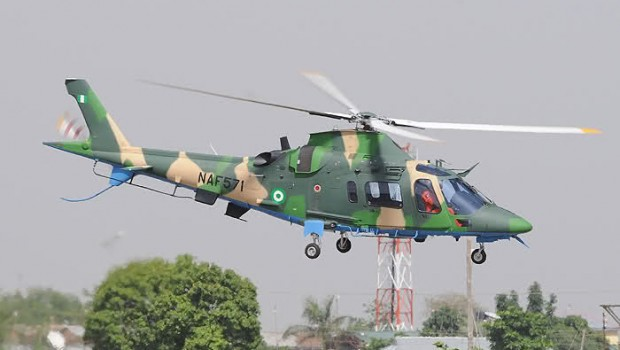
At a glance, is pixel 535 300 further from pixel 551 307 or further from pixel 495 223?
pixel 495 223

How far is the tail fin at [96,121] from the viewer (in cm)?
4669

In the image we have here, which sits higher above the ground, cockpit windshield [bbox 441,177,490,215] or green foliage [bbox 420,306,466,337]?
green foliage [bbox 420,306,466,337]

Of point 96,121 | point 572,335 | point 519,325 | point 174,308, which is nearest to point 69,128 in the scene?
point 96,121

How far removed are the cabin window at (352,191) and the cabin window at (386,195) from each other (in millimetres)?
471

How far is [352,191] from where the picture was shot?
141 ft

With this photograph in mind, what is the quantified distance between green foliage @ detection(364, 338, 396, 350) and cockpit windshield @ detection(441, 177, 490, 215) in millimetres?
63954

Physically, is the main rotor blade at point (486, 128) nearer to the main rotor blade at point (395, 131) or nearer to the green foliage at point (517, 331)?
the main rotor blade at point (395, 131)

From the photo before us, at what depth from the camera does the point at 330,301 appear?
107062mm

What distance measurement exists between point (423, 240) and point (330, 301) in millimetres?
63905

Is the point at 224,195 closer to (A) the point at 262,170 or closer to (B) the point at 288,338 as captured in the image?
(A) the point at 262,170

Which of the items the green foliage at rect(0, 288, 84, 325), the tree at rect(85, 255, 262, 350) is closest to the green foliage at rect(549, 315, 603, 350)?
the tree at rect(85, 255, 262, 350)

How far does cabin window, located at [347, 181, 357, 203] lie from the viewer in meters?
43.0

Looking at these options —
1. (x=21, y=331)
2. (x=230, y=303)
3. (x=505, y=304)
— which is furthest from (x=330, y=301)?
(x=21, y=331)

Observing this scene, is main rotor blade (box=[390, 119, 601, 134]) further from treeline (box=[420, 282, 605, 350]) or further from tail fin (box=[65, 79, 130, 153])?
treeline (box=[420, 282, 605, 350])
